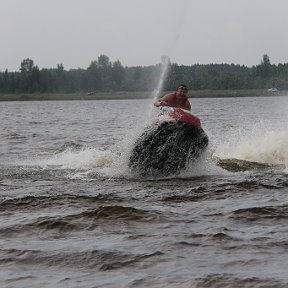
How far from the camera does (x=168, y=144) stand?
13.7 metres

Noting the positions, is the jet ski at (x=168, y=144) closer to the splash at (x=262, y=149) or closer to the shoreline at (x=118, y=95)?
the splash at (x=262, y=149)

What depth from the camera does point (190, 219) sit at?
9070 millimetres

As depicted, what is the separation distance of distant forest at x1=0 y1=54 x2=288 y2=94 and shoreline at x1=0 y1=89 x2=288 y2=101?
1.78 m

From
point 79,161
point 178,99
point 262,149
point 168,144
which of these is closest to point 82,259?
point 168,144

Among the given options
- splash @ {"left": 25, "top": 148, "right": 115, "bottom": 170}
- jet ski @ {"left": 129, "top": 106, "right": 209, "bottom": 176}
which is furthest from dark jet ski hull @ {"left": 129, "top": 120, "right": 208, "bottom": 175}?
splash @ {"left": 25, "top": 148, "right": 115, "bottom": 170}

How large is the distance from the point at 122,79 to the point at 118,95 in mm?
8437

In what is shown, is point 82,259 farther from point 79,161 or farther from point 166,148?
point 79,161

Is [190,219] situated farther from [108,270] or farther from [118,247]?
[108,270]

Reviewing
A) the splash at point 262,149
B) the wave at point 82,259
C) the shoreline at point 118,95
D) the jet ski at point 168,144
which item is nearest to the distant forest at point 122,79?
the shoreline at point 118,95

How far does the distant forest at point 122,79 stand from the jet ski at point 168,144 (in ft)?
444

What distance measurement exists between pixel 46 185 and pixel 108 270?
19.4 ft

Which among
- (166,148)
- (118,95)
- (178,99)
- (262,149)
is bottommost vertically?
(118,95)

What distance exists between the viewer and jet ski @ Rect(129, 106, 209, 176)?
13.7 meters

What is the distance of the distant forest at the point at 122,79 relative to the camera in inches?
6176
